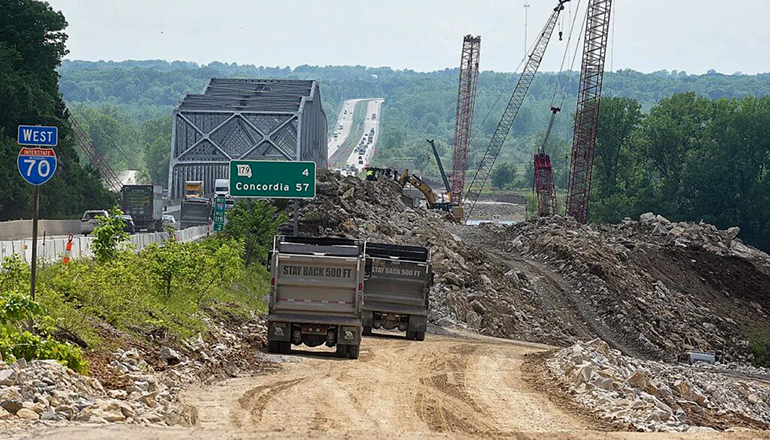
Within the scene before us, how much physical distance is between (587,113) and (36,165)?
97451 millimetres

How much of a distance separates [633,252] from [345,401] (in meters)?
58.1

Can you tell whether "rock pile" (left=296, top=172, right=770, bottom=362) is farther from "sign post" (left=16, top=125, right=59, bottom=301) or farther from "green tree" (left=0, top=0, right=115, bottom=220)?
"sign post" (left=16, top=125, right=59, bottom=301)

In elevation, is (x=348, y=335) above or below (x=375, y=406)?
below

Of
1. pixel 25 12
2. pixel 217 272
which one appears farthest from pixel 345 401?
pixel 25 12

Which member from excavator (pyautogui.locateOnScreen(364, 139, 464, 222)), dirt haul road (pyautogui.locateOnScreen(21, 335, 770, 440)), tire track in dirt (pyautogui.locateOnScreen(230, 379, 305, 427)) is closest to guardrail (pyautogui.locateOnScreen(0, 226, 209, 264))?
dirt haul road (pyautogui.locateOnScreen(21, 335, 770, 440))

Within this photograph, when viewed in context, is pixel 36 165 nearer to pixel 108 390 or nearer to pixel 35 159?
pixel 35 159

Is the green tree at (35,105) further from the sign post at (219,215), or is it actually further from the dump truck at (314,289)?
the dump truck at (314,289)

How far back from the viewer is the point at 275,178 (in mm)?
45031

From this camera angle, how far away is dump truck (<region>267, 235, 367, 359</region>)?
25562 millimetres

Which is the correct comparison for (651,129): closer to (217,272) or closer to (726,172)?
(726,172)

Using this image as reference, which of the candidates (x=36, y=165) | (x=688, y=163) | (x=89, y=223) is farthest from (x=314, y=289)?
(x=688, y=163)

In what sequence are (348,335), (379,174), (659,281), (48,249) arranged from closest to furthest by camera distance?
(348,335) → (48,249) → (659,281) → (379,174)

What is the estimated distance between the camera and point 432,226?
7256 cm

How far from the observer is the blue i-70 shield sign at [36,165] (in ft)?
61.8
